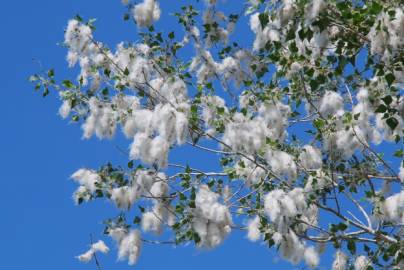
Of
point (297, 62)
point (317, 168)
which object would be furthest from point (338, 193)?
point (297, 62)

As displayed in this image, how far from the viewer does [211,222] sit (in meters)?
7.18

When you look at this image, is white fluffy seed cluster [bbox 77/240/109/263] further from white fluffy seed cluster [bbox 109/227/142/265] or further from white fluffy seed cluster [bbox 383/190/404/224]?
white fluffy seed cluster [bbox 383/190/404/224]

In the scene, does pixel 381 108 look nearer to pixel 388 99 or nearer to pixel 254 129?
pixel 388 99

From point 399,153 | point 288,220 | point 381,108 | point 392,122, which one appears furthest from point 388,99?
point 288,220

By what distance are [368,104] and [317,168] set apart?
3.87 ft

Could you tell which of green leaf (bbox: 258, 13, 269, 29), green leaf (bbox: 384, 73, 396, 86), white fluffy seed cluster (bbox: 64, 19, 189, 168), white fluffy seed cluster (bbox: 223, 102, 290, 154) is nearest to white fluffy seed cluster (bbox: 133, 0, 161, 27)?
white fluffy seed cluster (bbox: 64, 19, 189, 168)

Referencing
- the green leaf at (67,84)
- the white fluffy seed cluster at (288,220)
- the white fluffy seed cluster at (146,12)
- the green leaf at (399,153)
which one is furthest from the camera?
the green leaf at (67,84)

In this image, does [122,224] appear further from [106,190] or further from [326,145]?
[326,145]

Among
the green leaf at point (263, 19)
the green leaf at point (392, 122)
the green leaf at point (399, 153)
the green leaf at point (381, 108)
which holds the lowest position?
the green leaf at point (392, 122)

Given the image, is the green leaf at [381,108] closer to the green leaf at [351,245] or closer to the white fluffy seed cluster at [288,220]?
the white fluffy seed cluster at [288,220]

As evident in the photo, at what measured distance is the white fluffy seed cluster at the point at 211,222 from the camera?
7.10 metres

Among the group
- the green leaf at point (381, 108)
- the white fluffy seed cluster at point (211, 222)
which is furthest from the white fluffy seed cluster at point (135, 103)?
the green leaf at point (381, 108)

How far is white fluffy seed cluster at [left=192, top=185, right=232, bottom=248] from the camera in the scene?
23.3 ft

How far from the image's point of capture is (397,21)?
6.71m
